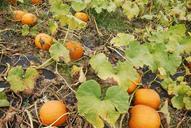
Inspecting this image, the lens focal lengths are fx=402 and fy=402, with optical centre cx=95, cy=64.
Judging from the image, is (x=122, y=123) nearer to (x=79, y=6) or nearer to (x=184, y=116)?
(x=184, y=116)

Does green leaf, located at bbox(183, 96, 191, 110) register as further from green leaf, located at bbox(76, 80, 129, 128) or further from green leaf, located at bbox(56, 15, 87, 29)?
green leaf, located at bbox(56, 15, 87, 29)

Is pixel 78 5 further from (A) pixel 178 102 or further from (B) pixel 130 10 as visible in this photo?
(A) pixel 178 102

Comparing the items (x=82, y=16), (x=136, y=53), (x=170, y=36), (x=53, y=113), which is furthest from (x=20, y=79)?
(x=170, y=36)

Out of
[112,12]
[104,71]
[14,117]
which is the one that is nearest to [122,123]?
[104,71]

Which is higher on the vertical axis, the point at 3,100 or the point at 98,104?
the point at 98,104

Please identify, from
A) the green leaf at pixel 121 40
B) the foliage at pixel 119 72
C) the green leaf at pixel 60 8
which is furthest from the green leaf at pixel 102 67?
the green leaf at pixel 60 8

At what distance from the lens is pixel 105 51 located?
9.46ft

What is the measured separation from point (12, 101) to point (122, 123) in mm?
631

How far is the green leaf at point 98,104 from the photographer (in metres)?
1.98

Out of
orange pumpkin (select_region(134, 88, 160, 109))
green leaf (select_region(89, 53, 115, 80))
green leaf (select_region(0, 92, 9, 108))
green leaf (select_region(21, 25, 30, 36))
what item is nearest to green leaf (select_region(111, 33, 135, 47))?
green leaf (select_region(89, 53, 115, 80))

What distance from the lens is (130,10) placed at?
3439 millimetres

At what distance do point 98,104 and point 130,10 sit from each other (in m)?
1.61

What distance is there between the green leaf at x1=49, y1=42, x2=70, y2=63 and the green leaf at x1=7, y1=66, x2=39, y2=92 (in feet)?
0.88

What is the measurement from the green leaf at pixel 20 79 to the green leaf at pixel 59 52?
10.6 inches
